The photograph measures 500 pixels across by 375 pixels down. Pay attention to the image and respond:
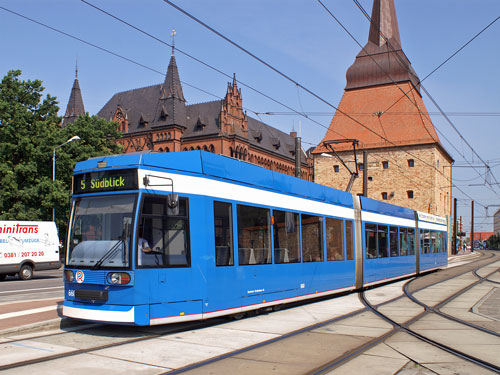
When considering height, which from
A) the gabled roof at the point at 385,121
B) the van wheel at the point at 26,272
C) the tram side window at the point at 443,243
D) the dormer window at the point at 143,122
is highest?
the dormer window at the point at 143,122

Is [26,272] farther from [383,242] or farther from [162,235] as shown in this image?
[162,235]

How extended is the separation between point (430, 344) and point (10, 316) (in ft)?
23.6

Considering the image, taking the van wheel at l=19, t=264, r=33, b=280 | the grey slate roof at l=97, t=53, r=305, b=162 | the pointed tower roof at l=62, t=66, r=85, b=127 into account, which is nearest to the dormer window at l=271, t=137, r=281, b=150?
the grey slate roof at l=97, t=53, r=305, b=162

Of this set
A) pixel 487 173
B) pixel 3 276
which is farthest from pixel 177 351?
Answer: pixel 487 173

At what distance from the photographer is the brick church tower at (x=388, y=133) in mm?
65188

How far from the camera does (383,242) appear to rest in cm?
1842

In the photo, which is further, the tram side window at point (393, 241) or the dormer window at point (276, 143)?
the dormer window at point (276, 143)

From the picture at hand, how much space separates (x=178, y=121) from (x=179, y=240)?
7982 cm

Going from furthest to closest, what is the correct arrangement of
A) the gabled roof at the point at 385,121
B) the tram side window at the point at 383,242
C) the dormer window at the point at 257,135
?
the dormer window at the point at 257,135 → the gabled roof at the point at 385,121 → the tram side window at the point at 383,242

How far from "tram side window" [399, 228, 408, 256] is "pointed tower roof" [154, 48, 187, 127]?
68.2 metres

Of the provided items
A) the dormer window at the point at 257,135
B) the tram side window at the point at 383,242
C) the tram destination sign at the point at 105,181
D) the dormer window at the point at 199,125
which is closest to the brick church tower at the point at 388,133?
the dormer window at the point at 199,125

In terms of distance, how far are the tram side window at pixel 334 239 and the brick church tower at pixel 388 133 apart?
161ft

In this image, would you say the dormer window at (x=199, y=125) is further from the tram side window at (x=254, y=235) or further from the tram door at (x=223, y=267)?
the tram door at (x=223, y=267)

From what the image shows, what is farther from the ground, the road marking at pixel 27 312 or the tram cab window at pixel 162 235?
the tram cab window at pixel 162 235
